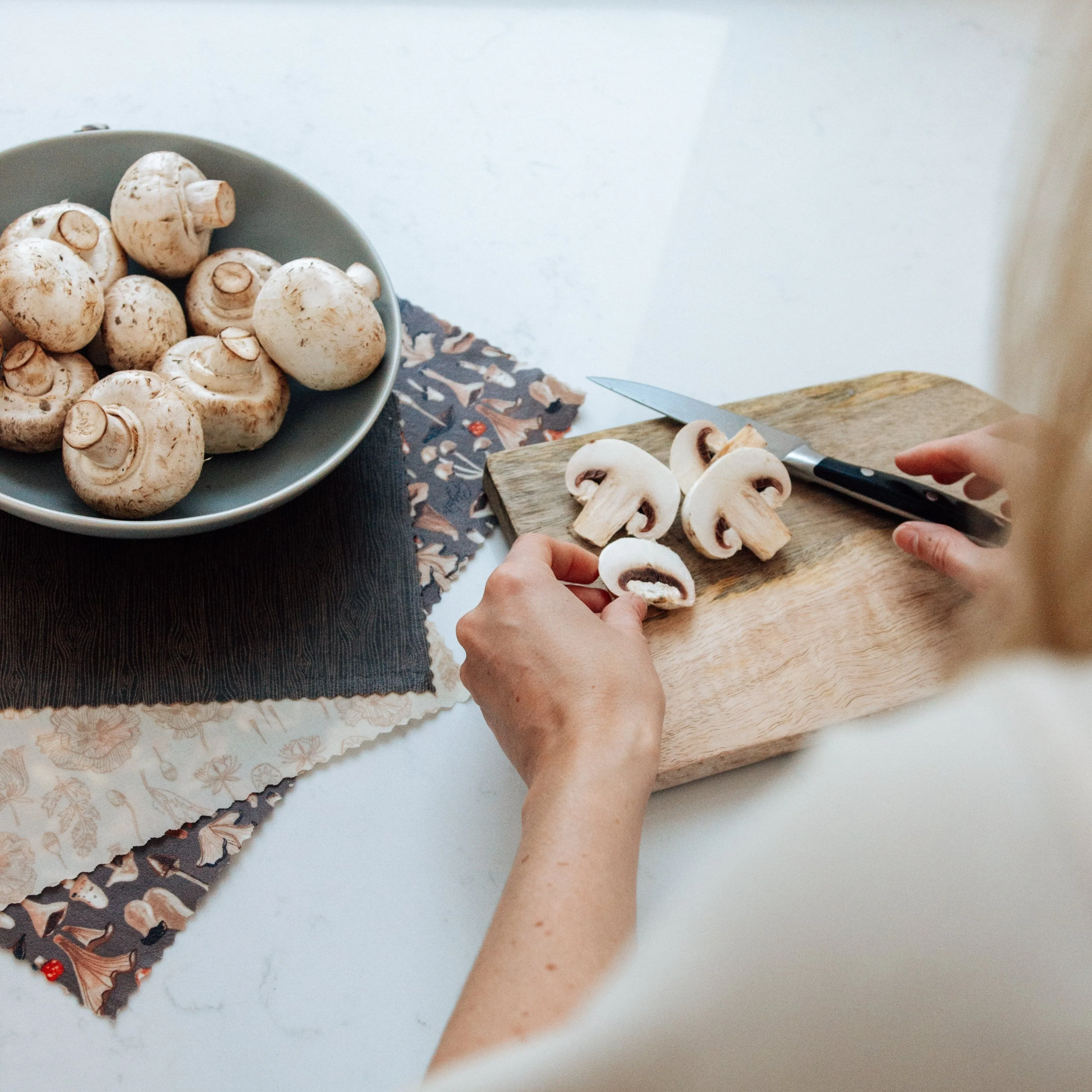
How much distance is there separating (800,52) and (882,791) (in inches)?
55.4

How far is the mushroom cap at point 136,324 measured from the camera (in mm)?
758

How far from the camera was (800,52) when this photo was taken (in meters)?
1.38

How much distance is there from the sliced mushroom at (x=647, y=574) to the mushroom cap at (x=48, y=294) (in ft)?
1.52

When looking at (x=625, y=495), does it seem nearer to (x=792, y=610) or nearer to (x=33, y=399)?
(x=792, y=610)

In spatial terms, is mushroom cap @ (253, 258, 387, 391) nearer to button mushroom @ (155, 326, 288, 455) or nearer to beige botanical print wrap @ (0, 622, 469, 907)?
button mushroom @ (155, 326, 288, 455)

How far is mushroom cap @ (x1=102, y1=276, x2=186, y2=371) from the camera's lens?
76cm

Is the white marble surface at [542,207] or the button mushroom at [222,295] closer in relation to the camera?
the white marble surface at [542,207]

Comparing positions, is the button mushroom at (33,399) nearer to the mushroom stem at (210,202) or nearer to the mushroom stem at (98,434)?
the mushroom stem at (98,434)

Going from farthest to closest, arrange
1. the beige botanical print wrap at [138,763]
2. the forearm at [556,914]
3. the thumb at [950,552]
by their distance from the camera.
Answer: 1. the thumb at [950,552]
2. the beige botanical print wrap at [138,763]
3. the forearm at [556,914]

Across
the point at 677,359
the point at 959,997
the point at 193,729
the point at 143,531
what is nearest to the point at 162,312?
the point at 143,531

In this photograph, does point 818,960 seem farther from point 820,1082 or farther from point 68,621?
point 68,621

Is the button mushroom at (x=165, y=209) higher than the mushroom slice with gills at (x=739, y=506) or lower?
higher

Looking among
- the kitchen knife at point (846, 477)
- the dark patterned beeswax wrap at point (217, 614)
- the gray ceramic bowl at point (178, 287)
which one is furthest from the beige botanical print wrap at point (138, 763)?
the kitchen knife at point (846, 477)

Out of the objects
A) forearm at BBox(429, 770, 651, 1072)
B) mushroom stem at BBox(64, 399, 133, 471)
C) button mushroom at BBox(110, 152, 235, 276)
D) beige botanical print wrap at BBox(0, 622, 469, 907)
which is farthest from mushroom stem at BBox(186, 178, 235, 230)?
forearm at BBox(429, 770, 651, 1072)
